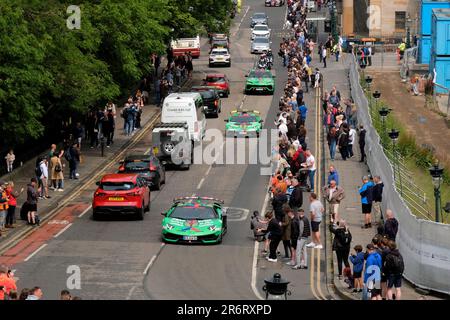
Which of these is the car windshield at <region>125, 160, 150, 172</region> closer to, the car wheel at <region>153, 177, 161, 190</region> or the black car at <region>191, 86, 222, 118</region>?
the car wheel at <region>153, 177, 161, 190</region>

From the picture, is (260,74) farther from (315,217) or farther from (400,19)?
(315,217)

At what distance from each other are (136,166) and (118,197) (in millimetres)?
5304

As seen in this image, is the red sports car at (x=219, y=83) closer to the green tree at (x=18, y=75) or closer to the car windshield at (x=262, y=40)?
the car windshield at (x=262, y=40)

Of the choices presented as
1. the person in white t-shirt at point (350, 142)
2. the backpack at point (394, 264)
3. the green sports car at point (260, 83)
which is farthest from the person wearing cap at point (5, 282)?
the green sports car at point (260, 83)

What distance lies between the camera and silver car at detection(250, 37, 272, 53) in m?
91.6

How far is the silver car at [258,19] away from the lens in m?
107

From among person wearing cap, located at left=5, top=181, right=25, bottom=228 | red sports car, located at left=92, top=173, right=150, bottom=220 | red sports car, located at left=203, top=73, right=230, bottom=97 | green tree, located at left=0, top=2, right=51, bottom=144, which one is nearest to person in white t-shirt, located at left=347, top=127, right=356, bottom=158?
green tree, located at left=0, top=2, right=51, bottom=144

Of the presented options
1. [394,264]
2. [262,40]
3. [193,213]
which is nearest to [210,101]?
[193,213]

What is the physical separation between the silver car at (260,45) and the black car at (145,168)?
45.7m

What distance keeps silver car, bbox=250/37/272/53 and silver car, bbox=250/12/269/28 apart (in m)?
13.9

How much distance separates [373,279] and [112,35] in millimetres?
28594

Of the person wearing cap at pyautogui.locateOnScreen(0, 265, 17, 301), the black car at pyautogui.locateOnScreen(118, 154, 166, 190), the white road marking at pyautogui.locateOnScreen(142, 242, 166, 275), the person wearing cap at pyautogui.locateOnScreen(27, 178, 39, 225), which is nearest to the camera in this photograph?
the person wearing cap at pyautogui.locateOnScreen(0, 265, 17, 301)

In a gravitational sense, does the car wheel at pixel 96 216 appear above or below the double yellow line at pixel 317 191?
above

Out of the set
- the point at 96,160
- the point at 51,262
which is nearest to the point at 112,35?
the point at 96,160
